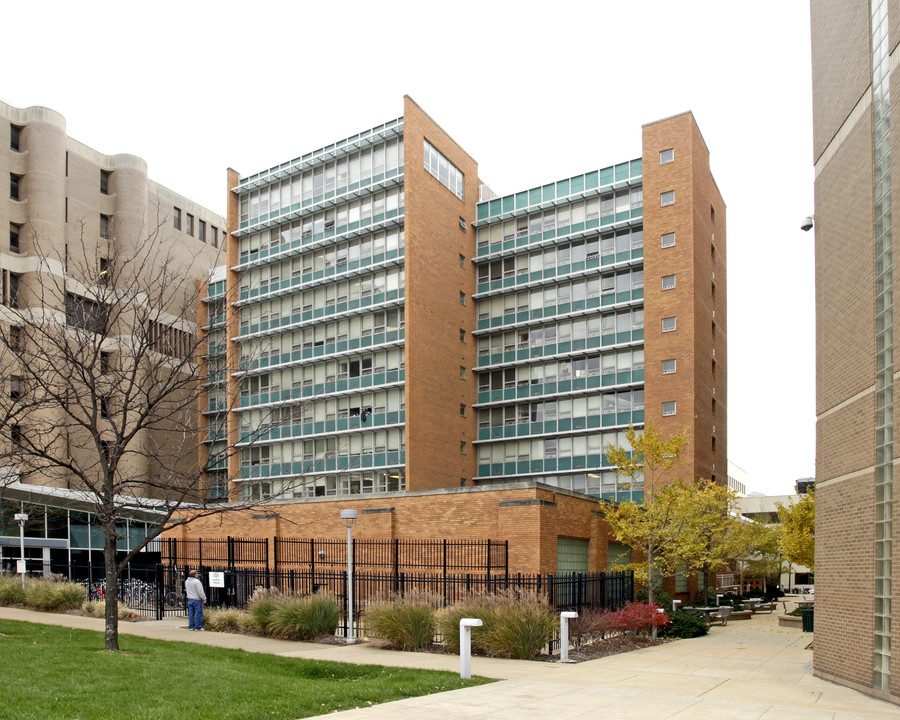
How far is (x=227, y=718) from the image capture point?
10.8 m

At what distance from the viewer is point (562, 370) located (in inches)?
2233

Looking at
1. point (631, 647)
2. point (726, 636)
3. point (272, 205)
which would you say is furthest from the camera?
point (272, 205)

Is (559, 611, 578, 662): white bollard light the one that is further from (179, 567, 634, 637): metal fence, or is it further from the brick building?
the brick building

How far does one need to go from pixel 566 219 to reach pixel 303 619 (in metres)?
40.7

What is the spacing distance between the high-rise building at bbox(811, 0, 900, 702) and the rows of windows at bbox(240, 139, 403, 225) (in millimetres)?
39624

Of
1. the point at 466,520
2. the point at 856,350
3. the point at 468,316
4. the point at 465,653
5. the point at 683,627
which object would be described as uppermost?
the point at 468,316

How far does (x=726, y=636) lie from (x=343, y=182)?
4115cm

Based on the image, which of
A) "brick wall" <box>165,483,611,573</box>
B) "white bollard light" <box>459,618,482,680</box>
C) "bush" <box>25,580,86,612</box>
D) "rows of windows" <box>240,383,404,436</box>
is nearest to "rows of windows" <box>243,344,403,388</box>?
"rows of windows" <box>240,383,404,436</box>

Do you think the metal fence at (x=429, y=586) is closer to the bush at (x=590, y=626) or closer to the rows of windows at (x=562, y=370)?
the bush at (x=590, y=626)

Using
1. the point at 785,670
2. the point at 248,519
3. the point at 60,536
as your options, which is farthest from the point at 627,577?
the point at 60,536

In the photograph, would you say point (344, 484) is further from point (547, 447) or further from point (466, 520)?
point (466, 520)

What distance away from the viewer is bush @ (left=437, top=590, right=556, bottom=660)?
1877 centimetres

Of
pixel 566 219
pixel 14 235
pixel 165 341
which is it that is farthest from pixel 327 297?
pixel 165 341

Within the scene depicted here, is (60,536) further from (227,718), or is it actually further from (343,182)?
(227,718)
